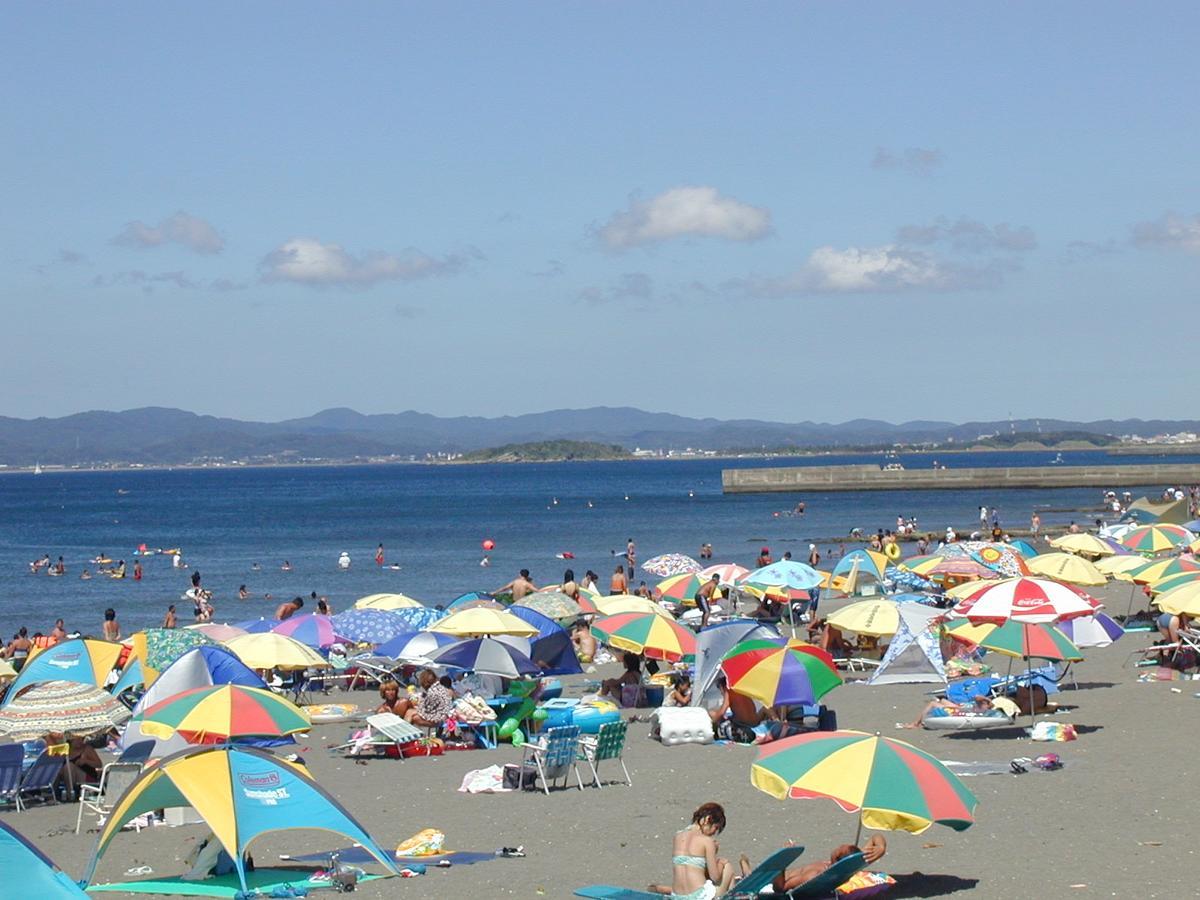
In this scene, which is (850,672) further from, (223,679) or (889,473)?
(889,473)

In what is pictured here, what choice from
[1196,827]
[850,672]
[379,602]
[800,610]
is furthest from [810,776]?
[800,610]

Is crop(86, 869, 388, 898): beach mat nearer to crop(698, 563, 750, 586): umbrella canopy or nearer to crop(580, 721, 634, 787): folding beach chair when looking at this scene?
crop(580, 721, 634, 787): folding beach chair

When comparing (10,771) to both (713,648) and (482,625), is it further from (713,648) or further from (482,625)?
(713,648)

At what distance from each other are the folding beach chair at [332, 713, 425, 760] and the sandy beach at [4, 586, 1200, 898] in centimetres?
30

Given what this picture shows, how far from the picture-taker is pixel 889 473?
369 ft

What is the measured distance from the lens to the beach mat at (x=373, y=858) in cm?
1052

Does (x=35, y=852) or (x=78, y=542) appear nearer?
(x=35, y=852)

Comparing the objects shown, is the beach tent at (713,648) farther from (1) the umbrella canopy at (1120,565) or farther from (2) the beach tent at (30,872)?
(1) the umbrella canopy at (1120,565)

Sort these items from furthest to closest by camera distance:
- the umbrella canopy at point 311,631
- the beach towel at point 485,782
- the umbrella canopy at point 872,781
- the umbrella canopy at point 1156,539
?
the umbrella canopy at point 1156,539 → the umbrella canopy at point 311,631 → the beach towel at point 485,782 → the umbrella canopy at point 872,781

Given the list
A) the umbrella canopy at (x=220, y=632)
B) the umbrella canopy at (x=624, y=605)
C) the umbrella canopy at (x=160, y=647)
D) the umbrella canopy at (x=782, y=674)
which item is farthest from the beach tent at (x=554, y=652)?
the umbrella canopy at (x=782, y=674)

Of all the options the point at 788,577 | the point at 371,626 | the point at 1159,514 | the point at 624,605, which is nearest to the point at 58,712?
the point at 371,626

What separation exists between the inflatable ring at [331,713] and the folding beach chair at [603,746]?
219 inches

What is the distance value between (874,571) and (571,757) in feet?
54.3

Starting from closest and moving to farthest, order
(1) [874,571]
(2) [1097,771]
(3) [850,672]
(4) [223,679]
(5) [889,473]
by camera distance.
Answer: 1. (2) [1097,771]
2. (4) [223,679]
3. (3) [850,672]
4. (1) [874,571]
5. (5) [889,473]
